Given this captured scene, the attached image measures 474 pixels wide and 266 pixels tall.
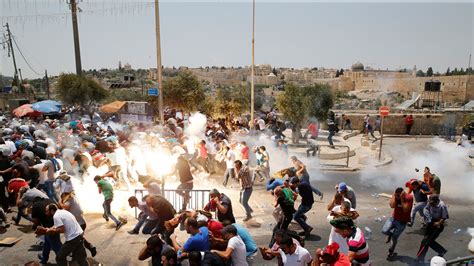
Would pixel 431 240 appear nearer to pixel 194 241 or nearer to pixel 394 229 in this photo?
pixel 394 229

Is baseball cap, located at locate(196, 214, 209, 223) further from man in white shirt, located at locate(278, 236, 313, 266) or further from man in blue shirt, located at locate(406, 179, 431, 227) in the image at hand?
man in blue shirt, located at locate(406, 179, 431, 227)

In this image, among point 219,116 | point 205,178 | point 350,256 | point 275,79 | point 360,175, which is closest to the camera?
point 350,256

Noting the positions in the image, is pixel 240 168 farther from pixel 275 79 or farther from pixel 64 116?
pixel 275 79

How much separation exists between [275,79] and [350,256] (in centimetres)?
14902

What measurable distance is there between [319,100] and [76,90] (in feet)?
70.3

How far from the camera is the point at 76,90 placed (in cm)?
3152

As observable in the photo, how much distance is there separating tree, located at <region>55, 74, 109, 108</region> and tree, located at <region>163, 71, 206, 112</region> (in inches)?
362

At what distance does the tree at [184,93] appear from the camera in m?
26.2

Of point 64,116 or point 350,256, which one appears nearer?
point 350,256

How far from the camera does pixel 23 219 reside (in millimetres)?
8375

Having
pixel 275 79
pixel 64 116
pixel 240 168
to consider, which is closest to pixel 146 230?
pixel 240 168

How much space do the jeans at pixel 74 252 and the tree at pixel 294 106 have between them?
1378 centimetres

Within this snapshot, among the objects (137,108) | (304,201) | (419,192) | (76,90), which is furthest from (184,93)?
(419,192)

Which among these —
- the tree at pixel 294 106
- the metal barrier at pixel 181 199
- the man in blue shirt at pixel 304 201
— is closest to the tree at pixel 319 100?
the tree at pixel 294 106
